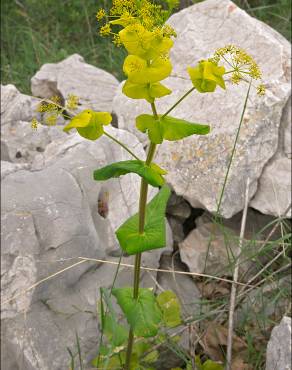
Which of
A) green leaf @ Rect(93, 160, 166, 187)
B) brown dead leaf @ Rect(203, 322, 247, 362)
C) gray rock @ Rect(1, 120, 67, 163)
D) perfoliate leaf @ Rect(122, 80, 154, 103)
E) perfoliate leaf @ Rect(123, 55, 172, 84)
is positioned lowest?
brown dead leaf @ Rect(203, 322, 247, 362)

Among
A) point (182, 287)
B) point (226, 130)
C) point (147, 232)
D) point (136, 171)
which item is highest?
point (136, 171)

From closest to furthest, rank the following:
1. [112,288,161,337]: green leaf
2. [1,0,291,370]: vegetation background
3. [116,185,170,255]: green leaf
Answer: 1. [116,185,170,255]: green leaf
2. [112,288,161,337]: green leaf
3. [1,0,291,370]: vegetation background

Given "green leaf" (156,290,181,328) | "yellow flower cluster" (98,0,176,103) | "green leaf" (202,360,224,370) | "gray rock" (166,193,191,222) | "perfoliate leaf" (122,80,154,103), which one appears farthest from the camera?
"gray rock" (166,193,191,222)

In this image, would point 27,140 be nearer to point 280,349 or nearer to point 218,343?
point 218,343

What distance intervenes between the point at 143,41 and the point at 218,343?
1.68 m

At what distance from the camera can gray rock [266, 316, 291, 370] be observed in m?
2.13

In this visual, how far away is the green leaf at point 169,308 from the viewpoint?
2.52m

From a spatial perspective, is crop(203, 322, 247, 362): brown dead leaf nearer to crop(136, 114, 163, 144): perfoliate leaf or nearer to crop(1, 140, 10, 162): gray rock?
A: crop(136, 114, 163, 144): perfoliate leaf

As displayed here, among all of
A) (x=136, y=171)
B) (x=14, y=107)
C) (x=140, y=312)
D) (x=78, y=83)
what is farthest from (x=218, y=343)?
(x=78, y=83)

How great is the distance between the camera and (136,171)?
164 centimetres

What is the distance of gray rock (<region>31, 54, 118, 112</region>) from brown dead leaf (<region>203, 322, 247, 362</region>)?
1867 millimetres

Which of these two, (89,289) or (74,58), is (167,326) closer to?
(89,289)

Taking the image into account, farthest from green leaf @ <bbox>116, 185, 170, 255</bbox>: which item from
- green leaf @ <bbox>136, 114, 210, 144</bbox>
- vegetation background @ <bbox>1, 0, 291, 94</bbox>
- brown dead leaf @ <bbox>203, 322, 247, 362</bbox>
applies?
vegetation background @ <bbox>1, 0, 291, 94</bbox>

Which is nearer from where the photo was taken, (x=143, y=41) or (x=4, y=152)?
(x=143, y=41)
